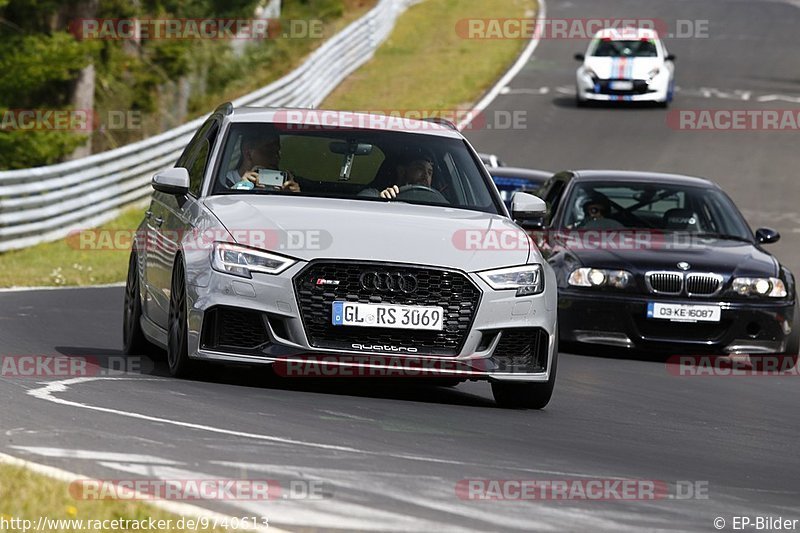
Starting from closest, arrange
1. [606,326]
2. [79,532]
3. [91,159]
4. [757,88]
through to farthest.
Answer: [79,532], [606,326], [91,159], [757,88]

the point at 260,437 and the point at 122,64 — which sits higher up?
the point at 122,64

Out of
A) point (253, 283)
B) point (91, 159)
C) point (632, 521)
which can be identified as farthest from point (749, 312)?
point (91, 159)

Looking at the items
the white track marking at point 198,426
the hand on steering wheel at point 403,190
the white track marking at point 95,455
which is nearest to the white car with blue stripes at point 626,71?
the hand on steering wheel at point 403,190

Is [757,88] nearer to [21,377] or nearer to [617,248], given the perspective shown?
[617,248]

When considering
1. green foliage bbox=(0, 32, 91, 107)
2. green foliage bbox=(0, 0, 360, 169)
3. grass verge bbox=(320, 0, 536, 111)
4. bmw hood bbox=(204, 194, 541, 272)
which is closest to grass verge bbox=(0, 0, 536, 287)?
grass verge bbox=(320, 0, 536, 111)

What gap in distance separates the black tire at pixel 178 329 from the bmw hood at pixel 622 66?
26957mm

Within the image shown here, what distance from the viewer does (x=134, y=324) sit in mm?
11219

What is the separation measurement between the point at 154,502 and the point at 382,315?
132 inches

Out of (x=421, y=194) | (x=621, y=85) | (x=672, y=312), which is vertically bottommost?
(x=672, y=312)

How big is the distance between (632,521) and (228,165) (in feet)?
15.1

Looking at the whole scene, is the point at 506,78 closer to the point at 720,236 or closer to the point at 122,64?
the point at 122,64

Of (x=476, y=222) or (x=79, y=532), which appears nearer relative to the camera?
(x=79, y=532)

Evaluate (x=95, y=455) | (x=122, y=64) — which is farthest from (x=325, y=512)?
(x=122, y=64)

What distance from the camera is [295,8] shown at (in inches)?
2100
